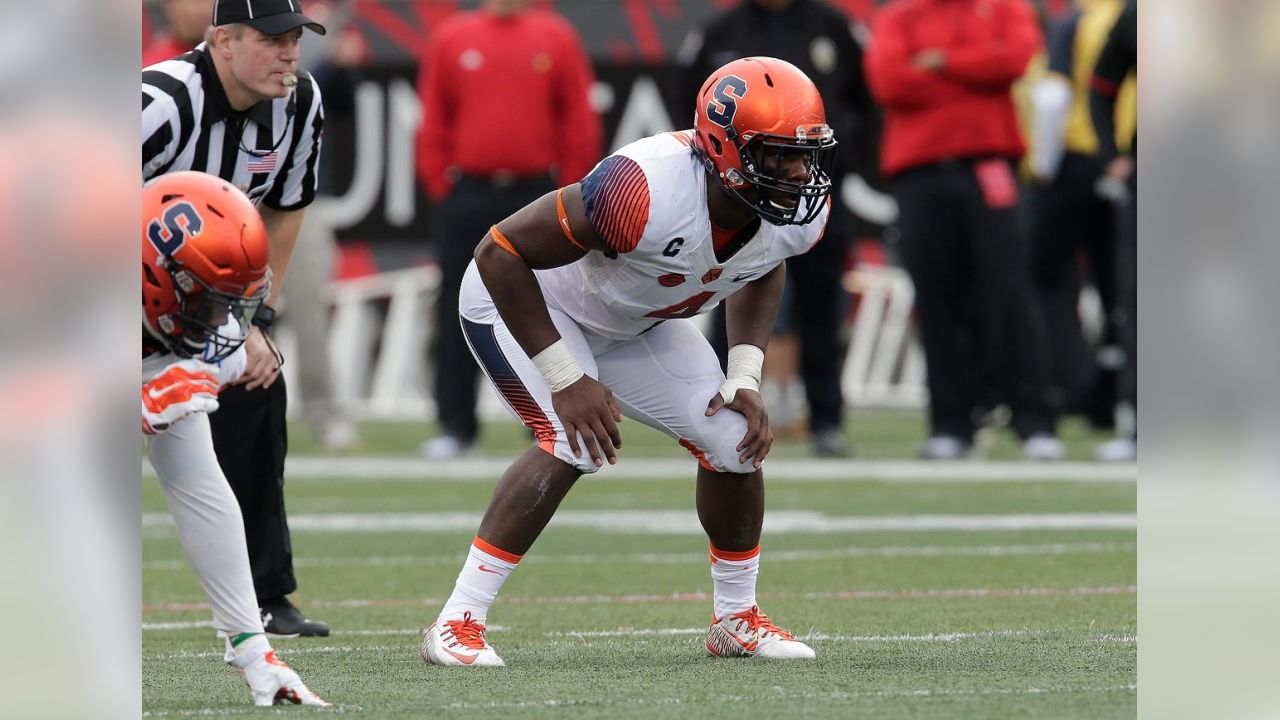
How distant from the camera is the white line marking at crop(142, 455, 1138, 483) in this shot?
9141 millimetres

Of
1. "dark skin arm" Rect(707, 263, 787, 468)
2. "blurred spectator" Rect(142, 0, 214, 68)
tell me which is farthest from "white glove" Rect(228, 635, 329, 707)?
"blurred spectator" Rect(142, 0, 214, 68)

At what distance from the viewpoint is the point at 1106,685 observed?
391 cm

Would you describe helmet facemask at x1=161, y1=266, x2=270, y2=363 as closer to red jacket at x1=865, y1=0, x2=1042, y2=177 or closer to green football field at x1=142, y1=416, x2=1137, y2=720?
green football field at x1=142, y1=416, x2=1137, y2=720

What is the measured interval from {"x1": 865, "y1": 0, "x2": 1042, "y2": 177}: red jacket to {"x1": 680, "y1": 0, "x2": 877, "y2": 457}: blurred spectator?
0.49 metres

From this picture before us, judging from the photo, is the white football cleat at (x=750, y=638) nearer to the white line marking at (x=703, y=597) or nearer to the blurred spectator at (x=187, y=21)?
the white line marking at (x=703, y=597)

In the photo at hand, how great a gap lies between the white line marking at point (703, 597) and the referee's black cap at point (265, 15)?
5.77 ft

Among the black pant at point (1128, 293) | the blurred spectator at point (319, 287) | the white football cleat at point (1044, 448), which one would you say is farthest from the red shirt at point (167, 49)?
the white football cleat at point (1044, 448)

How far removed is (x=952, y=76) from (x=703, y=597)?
421 cm

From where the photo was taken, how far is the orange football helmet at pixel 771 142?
4.34 m
